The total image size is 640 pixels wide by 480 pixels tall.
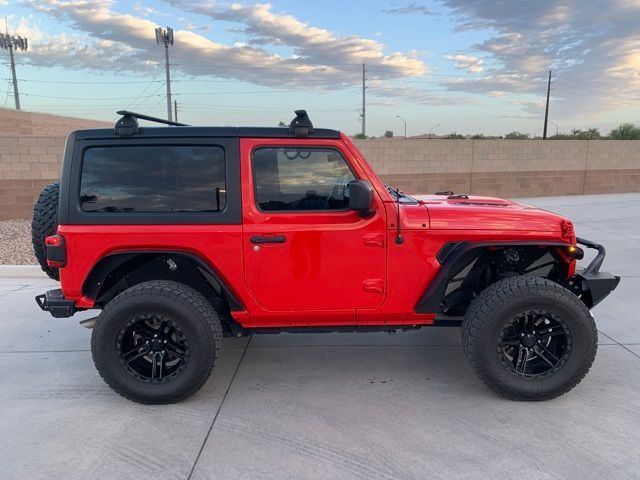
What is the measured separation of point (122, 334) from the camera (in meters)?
3.36

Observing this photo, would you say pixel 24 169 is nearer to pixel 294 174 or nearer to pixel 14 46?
pixel 294 174

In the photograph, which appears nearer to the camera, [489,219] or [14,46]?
[489,219]

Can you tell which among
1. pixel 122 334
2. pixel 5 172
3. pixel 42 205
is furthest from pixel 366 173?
pixel 5 172

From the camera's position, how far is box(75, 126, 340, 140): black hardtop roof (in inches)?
132

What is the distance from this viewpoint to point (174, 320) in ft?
10.9

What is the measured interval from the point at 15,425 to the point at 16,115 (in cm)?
2828

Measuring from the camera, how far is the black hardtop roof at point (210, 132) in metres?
3.37

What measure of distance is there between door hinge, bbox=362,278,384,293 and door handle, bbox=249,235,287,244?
2.11 ft

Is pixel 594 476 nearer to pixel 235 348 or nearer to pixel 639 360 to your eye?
pixel 639 360

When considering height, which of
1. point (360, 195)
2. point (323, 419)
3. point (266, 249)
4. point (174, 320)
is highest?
point (360, 195)

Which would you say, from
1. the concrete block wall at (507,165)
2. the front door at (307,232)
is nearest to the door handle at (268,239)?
the front door at (307,232)

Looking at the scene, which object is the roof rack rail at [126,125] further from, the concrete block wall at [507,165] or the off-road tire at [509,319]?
the concrete block wall at [507,165]

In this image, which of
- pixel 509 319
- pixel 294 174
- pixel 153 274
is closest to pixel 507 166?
pixel 509 319

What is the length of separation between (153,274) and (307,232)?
1.28m
